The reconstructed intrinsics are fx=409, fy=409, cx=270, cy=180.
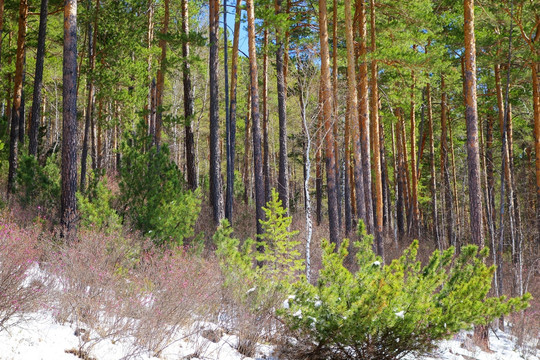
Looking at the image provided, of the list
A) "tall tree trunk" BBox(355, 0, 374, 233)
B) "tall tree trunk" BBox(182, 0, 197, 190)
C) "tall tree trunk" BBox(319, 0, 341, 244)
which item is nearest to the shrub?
"tall tree trunk" BBox(319, 0, 341, 244)

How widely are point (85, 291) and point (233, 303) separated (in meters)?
1.99

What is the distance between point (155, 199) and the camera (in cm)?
777

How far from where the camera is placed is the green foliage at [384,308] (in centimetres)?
454

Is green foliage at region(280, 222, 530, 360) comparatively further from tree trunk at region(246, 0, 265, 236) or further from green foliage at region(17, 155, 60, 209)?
green foliage at region(17, 155, 60, 209)

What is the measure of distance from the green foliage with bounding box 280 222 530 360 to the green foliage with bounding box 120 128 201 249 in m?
3.35

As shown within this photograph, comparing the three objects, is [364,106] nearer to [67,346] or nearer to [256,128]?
[256,128]

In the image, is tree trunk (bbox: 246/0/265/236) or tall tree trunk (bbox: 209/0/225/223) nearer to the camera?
tree trunk (bbox: 246/0/265/236)

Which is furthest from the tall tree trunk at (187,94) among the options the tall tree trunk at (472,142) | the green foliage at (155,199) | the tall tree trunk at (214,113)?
the tall tree trunk at (472,142)

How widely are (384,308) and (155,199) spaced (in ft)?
15.9

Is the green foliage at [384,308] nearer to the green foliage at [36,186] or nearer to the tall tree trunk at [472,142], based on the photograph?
the tall tree trunk at [472,142]

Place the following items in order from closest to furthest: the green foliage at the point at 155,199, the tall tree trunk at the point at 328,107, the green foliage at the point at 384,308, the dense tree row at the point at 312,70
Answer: the green foliage at the point at 384,308, the green foliage at the point at 155,199, the dense tree row at the point at 312,70, the tall tree trunk at the point at 328,107

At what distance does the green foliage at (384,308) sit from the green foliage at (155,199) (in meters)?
3.35

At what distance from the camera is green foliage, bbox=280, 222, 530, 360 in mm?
4535

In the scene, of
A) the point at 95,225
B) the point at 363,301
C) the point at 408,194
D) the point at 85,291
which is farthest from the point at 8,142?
the point at 408,194
